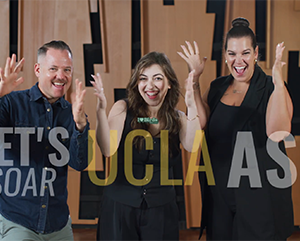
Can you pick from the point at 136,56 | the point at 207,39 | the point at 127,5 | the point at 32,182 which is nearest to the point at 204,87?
the point at 207,39

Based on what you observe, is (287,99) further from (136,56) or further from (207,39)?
(136,56)

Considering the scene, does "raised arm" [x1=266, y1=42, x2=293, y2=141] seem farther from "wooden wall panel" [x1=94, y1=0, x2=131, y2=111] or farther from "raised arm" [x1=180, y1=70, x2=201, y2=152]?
"wooden wall panel" [x1=94, y1=0, x2=131, y2=111]

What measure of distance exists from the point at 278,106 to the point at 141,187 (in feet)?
2.78

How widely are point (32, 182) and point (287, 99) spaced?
142 cm

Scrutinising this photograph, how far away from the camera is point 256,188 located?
5.72 feet

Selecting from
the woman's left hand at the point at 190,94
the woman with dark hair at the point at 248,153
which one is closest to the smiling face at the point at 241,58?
the woman with dark hair at the point at 248,153

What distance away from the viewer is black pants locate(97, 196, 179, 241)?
1.67 meters

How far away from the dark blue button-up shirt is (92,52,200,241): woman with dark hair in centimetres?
18

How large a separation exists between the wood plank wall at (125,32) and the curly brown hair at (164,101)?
1.36 metres

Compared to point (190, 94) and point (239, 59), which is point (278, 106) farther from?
point (190, 94)

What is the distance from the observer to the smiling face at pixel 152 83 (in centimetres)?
178

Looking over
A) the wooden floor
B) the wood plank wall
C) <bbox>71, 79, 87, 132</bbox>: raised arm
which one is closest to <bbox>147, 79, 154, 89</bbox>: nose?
<bbox>71, 79, 87, 132</bbox>: raised arm

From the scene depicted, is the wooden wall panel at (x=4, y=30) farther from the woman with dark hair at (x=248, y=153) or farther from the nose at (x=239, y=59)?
the nose at (x=239, y=59)

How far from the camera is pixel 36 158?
1.68 meters
